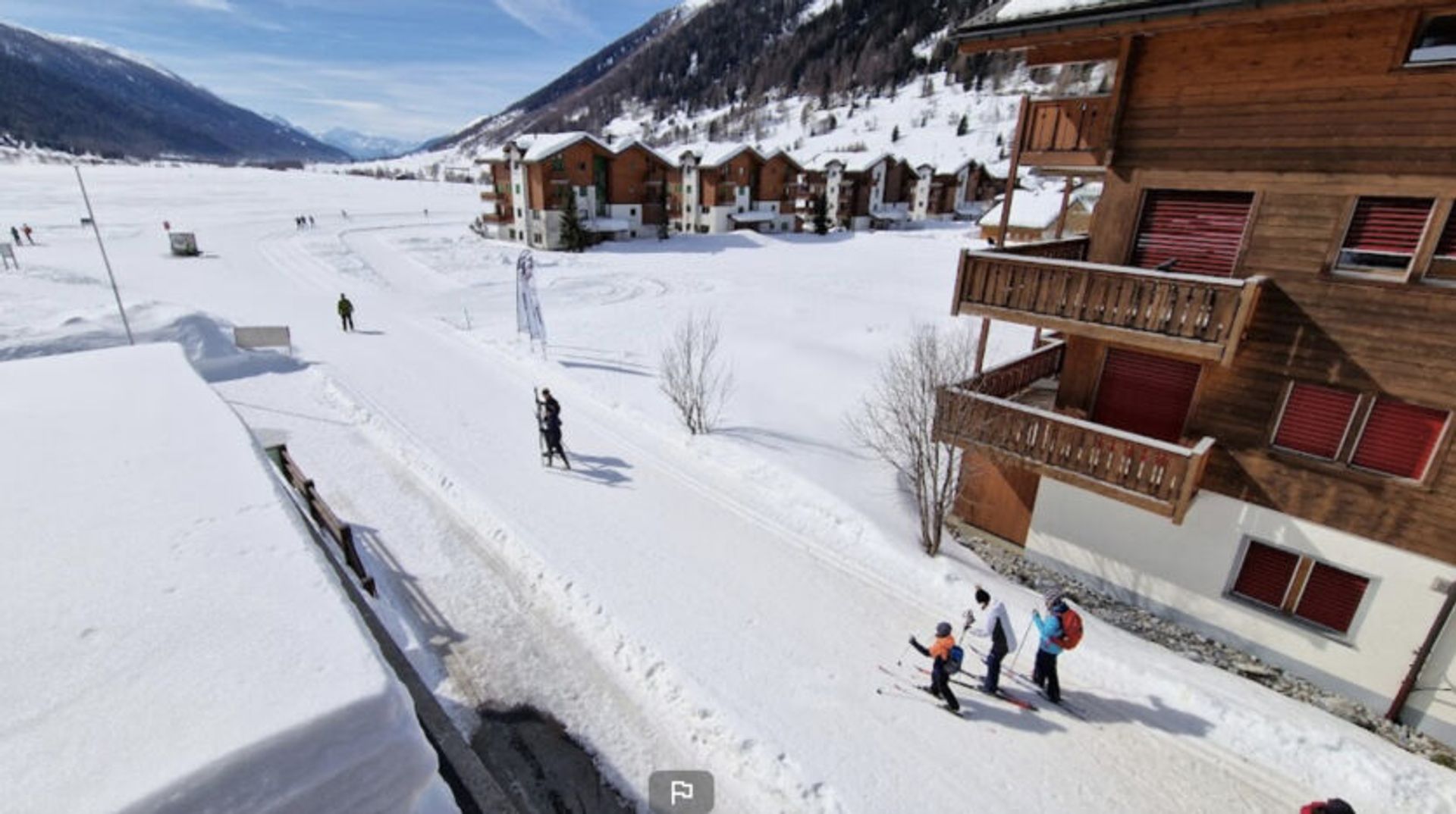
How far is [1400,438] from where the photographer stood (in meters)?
8.41

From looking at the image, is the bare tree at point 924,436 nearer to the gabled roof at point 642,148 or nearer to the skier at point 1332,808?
the skier at point 1332,808

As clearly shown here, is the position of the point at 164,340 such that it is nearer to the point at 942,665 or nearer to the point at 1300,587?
the point at 942,665

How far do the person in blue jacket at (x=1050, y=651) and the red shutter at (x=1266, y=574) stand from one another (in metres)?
4.34

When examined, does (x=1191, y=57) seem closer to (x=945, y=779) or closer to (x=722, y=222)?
(x=945, y=779)

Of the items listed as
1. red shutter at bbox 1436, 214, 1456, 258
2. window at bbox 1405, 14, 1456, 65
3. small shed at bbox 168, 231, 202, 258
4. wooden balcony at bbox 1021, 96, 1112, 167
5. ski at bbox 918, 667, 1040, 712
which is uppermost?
window at bbox 1405, 14, 1456, 65

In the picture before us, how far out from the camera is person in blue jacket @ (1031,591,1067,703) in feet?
25.4

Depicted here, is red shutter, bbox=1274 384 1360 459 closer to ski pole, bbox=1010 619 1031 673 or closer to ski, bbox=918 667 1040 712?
ski pole, bbox=1010 619 1031 673

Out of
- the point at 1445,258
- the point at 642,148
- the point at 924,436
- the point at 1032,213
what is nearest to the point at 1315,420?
the point at 1445,258

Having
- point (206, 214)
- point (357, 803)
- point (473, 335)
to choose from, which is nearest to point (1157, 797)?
point (357, 803)

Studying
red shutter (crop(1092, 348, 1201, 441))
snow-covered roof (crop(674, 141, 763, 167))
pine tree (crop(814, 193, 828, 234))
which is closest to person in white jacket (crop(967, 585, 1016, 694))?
red shutter (crop(1092, 348, 1201, 441))

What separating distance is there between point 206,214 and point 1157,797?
81.2m

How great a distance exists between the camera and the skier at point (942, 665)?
24.6 feet

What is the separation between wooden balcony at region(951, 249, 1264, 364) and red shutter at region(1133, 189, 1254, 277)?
1031 mm

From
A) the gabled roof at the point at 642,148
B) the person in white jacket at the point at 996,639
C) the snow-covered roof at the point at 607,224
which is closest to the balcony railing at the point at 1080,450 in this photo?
the person in white jacket at the point at 996,639
